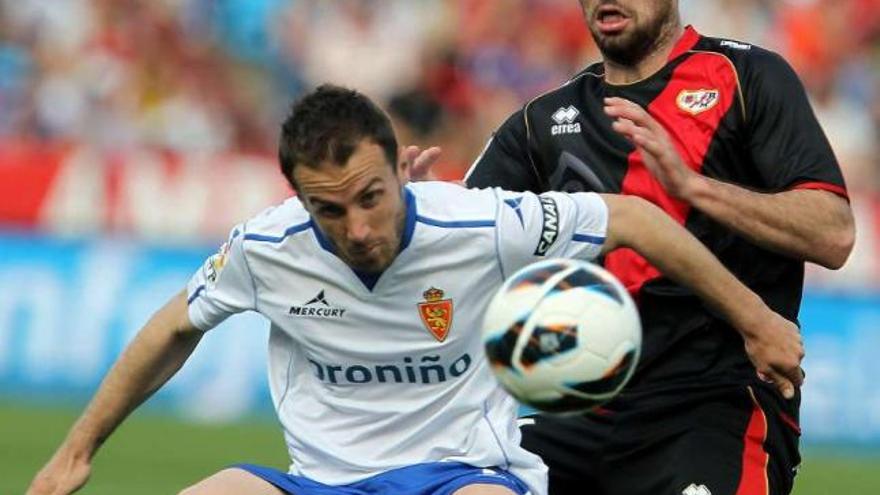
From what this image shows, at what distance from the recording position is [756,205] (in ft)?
22.6

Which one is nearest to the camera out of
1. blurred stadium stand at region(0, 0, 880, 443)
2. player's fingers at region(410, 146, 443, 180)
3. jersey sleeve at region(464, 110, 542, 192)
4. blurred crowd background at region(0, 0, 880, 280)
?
player's fingers at region(410, 146, 443, 180)

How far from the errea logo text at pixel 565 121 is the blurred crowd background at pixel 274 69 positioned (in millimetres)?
10282

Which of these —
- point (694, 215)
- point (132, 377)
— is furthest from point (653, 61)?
point (132, 377)

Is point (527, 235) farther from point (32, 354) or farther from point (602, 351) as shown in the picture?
point (32, 354)

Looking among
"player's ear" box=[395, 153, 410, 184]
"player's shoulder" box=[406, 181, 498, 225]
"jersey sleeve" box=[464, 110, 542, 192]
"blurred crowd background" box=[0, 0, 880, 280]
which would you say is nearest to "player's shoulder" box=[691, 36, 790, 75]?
"jersey sleeve" box=[464, 110, 542, 192]

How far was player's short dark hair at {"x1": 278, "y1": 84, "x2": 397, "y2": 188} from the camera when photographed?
20.6 feet

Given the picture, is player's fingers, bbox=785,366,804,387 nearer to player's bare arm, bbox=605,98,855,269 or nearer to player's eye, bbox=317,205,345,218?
player's bare arm, bbox=605,98,855,269

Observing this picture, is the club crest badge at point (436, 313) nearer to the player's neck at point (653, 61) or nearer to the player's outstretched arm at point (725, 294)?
the player's outstretched arm at point (725, 294)

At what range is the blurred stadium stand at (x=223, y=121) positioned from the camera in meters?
17.1

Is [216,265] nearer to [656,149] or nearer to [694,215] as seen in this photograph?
[656,149]

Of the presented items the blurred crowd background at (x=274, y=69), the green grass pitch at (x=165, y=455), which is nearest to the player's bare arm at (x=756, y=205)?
the green grass pitch at (x=165, y=455)

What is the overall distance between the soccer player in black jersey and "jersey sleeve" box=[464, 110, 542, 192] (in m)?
0.12

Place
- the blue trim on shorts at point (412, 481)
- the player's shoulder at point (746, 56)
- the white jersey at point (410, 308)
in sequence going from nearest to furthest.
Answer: the blue trim on shorts at point (412, 481), the white jersey at point (410, 308), the player's shoulder at point (746, 56)

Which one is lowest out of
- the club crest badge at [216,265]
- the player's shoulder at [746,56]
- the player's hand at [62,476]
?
the player's hand at [62,476]
